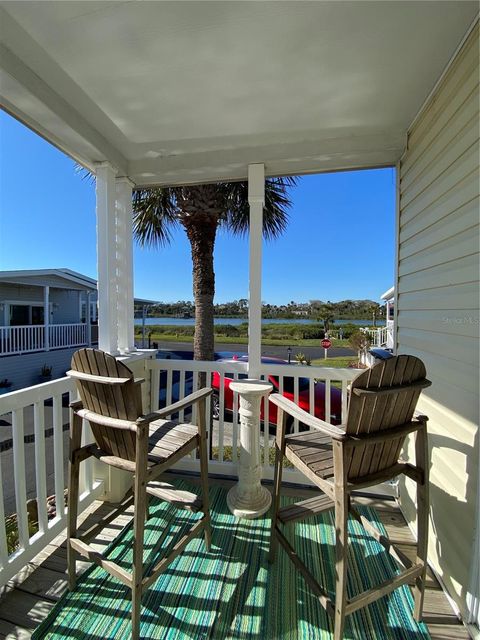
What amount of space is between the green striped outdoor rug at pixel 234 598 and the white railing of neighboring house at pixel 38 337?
8094mm

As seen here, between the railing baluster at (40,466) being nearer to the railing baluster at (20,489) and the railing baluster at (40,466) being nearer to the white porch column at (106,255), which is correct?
the railing baluster at (20,489)

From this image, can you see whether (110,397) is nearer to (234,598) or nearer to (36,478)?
(36,478)

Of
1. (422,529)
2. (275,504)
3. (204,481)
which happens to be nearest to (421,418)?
(422,529)

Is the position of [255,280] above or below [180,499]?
above

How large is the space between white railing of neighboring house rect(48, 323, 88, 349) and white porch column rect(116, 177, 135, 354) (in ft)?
26.0

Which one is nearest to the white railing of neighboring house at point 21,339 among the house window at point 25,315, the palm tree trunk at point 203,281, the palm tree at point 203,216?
the house window at point 25,315

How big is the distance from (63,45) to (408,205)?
224cm

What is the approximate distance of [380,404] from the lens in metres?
1.13

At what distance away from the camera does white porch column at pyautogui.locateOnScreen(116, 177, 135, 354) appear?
8.13ft

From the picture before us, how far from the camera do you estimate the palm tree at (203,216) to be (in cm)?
356

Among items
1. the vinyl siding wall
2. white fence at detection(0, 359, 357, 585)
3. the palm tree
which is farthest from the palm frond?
white fence at detection(0, 359, 357, 585)

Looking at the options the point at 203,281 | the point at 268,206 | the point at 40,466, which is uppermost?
the point at 268,206

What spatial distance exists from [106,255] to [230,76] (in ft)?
4.80

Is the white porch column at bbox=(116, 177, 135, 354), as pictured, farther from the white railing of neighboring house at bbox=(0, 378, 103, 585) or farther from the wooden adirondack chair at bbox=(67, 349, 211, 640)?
the wooden adirondack chair at bbox=(67, 349, 211, 640)
